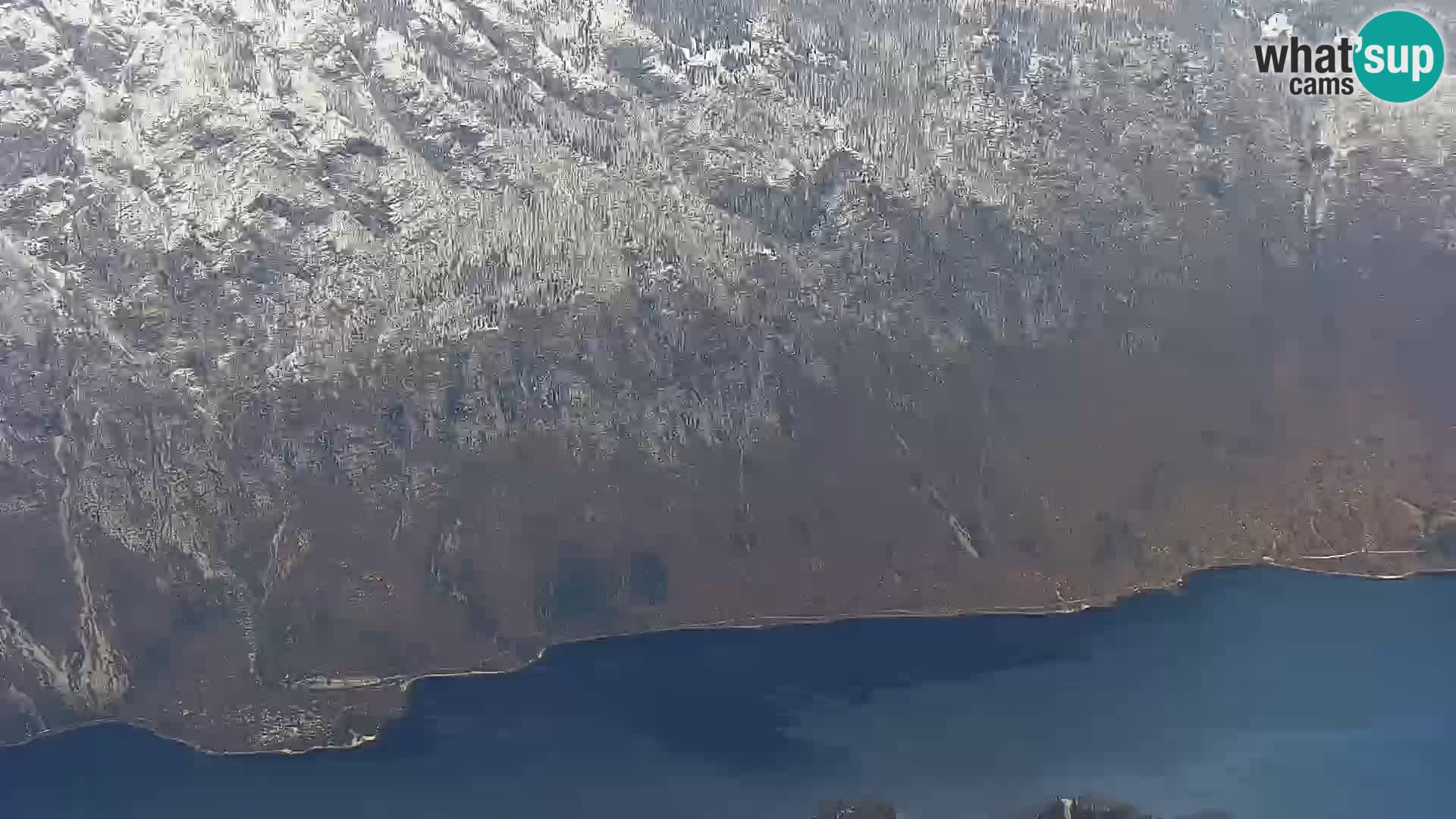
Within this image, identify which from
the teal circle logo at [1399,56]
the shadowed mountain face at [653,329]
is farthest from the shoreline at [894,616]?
the teal circle logo at [1399,56]

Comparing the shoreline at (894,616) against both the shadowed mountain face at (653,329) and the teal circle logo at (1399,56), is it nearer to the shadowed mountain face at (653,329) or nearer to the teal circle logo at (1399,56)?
the shadowed mountain face at (653,329)

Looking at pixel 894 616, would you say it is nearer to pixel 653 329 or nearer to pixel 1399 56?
pixel 653 329

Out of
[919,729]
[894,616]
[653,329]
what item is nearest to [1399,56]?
[894,616]

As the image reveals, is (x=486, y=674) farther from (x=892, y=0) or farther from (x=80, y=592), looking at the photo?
(x=892, y=0)

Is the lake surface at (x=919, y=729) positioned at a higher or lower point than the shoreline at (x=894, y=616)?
lower

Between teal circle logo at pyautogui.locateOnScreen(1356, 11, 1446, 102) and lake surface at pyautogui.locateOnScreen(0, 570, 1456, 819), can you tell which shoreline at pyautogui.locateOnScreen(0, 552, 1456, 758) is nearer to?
lake surface at pyautogui.locateOnScreen(0, 570, 1456, 819)

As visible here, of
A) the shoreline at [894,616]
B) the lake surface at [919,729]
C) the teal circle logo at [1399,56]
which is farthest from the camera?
the teal circle logo at [1399,56]
